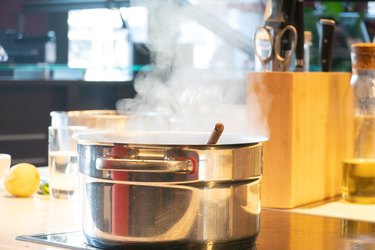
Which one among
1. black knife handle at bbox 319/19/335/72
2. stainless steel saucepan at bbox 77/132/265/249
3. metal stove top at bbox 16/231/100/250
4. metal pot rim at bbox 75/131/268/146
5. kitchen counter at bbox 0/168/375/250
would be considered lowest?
kitchen counter at bbox 0/168/375/250

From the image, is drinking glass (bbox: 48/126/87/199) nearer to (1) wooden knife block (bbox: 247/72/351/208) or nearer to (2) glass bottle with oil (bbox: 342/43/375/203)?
(1) wooden knife block (bbox: 247/72/351/208)

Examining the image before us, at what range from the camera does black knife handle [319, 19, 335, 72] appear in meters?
1.86

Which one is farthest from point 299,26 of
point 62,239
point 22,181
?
point 62,239

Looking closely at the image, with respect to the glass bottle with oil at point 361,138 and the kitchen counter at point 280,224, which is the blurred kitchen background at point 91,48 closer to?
the glass bottle with oil at point 361,138

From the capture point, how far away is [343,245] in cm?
121

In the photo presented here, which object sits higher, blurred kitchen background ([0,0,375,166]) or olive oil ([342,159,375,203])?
blurred kitchen background ([0,0,375,166])

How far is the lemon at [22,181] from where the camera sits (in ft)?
5.41

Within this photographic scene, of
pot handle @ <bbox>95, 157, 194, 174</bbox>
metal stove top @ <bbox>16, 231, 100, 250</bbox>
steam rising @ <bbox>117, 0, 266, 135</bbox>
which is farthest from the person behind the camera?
steam rising @ <bbox>117, 0, 266, 135</bbox>

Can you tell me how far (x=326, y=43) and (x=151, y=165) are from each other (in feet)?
3.12

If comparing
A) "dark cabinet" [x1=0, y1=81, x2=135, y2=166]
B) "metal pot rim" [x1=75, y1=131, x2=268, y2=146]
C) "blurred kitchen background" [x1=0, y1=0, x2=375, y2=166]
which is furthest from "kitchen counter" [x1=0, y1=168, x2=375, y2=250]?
"dark cabinet" [x1=0, y1=81, x2=135, y2=166]

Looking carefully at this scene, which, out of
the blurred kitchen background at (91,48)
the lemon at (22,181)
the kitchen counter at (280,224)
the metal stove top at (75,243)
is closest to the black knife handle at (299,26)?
the kitchen counter at (280,224)

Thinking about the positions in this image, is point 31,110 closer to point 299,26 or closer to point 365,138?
point 299,26

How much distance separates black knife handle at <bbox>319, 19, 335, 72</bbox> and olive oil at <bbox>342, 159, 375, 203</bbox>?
0.88ft

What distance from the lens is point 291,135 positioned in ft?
5.26
